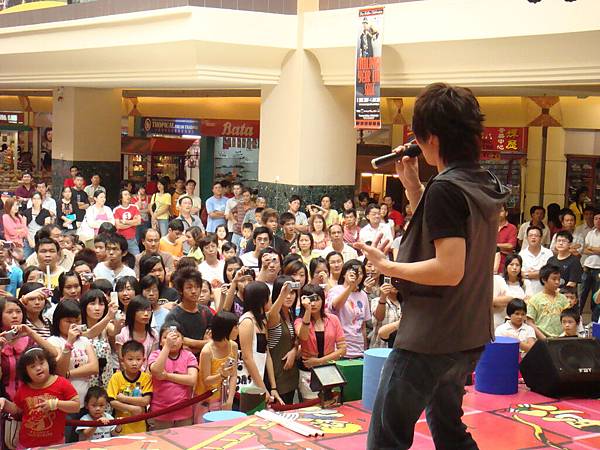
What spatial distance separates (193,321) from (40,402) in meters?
1.64

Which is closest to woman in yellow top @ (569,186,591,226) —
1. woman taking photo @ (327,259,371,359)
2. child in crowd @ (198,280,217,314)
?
woman taking photo @ (327,259,371,359)

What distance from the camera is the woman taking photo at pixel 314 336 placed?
7.04m

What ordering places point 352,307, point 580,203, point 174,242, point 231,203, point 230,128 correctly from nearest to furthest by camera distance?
1. point 352,307
2. point 174,242
3. point 231,203
4. point 580,203
5. point 230,128

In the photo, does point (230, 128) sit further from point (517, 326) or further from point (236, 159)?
point (517, 326)

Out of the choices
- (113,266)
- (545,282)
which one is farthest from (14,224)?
(545,282)

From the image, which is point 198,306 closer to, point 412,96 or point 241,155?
point 412,96

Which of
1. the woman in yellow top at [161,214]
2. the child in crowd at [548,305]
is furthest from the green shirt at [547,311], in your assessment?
the woman in yellow top at [161,214]

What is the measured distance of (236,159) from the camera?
2103 centimetres

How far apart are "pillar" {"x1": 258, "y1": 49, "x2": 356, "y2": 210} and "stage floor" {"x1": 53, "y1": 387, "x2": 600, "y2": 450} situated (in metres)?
8.55

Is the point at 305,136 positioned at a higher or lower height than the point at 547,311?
higher

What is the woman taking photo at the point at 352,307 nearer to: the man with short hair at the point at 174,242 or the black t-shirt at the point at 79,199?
the man with short hair at the point at 174,242

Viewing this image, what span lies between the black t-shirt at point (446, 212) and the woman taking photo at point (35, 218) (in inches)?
371

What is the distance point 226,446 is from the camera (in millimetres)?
5297

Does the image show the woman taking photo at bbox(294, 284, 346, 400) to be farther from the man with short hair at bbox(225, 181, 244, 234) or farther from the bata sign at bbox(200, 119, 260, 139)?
the bata sign at bbox(200, 119, 260, 139)
